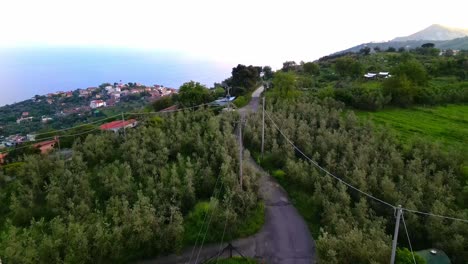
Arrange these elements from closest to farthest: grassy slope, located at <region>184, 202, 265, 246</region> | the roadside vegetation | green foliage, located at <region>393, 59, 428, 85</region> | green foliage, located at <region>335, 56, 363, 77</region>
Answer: the roadside vegetation < grassy slope, located at <region>184, 202, 265, 246</region> < green foliage, located at <region>393, 59, 428, 85</region> < green foliage, located at <region>335, 56, 363, 77</region>

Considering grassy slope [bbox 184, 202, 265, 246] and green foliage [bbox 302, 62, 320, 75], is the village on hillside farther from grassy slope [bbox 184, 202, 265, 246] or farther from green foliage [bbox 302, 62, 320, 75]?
grassy slope [bbox 184, 202, 265, 246]

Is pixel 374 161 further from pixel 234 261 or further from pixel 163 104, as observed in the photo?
pixel 163 104

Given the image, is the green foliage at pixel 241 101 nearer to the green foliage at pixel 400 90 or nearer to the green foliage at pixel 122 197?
the green foliage at pixel 122 197

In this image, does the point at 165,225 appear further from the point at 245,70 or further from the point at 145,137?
the point at 245,70

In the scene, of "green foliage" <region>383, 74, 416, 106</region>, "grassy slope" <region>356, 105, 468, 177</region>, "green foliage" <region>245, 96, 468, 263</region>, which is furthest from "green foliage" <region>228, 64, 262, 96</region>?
"green foliage" <region>245, 96, 468, 263</region>

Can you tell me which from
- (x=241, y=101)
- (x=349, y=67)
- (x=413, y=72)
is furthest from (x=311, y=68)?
(x=241, y=101)

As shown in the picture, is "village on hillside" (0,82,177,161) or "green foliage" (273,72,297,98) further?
"village on hillside" (0,82,177,161)

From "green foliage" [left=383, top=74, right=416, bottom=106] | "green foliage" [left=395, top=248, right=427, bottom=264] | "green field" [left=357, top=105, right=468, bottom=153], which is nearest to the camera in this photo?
"green foliage" [left=395, top=248, right=427, bottom=264]
